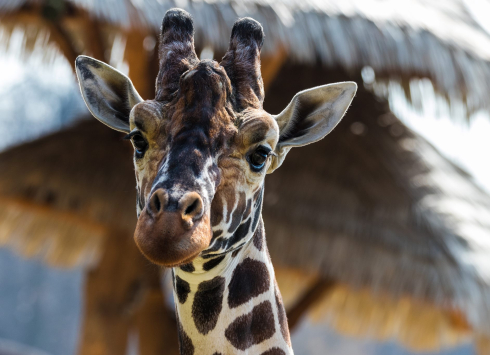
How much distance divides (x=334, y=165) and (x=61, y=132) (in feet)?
9.07

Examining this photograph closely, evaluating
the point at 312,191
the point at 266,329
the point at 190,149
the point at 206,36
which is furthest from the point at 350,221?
the point at 190,149

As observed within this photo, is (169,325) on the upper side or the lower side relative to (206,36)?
lower

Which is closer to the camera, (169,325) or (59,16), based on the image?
(59,16)

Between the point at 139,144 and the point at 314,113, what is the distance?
0.61m

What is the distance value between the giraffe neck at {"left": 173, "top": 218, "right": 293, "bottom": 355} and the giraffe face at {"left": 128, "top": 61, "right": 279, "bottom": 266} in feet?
0.40

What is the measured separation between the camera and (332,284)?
19.9 ft

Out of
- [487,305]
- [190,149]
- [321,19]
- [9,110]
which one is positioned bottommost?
[9,110]

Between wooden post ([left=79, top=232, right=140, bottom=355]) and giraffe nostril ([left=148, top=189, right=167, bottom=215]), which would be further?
wooden post ([left=79, top=232, right=140, bottom=355])

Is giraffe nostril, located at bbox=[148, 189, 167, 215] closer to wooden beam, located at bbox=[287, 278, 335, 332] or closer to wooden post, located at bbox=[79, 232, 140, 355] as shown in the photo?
wooden post, located at bbox=[79, 232, 140, 355]

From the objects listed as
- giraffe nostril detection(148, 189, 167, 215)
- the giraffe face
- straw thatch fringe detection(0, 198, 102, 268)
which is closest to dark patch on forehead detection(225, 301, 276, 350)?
the giraffe face

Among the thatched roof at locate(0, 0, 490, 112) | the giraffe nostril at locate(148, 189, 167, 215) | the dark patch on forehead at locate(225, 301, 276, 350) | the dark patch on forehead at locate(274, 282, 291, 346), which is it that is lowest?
the thatched roof at locate(0, 0, 490, 112)

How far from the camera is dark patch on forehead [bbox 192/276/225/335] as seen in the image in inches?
76.6

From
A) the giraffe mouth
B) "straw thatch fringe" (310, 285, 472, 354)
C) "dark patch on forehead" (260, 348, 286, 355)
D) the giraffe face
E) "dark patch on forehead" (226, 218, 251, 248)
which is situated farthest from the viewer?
"straw thatch fringe" (310, 285, 472, 354)

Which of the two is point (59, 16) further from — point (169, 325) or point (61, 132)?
point (169, 325)
